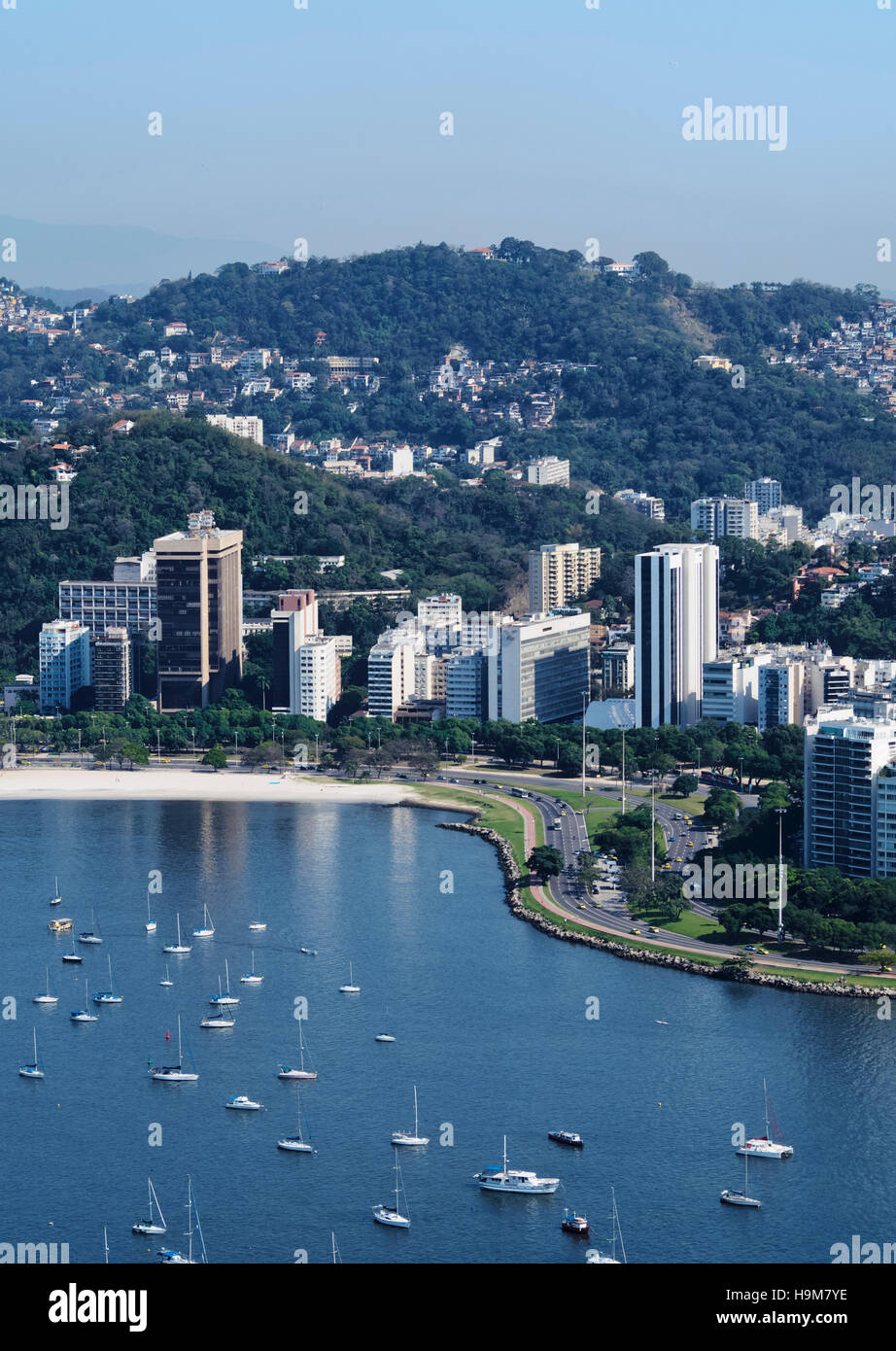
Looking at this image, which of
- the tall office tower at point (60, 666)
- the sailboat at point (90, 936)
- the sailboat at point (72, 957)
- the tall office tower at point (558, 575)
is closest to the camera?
the sailboat at point (72, 957)

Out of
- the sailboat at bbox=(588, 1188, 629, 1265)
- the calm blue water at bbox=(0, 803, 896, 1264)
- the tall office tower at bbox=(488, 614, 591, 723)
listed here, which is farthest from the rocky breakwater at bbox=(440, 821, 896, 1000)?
the tall office tower at bbox=(488, 614, 591, 723)

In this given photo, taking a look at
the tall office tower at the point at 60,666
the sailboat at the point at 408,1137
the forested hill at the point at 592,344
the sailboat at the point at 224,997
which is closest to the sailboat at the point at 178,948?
the sailboat at the point at 224,997

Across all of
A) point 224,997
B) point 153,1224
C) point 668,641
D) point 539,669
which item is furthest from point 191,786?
point 153,1224

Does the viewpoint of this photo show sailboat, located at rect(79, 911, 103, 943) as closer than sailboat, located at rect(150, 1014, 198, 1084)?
No

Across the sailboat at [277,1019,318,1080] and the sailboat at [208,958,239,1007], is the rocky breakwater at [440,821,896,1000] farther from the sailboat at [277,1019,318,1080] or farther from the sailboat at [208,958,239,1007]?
the sailboat at [277,1019,318,1080]

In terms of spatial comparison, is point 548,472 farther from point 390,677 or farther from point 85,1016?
point 85,1016

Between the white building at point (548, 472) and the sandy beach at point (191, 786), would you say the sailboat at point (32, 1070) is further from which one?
the white building at point (548, 472)

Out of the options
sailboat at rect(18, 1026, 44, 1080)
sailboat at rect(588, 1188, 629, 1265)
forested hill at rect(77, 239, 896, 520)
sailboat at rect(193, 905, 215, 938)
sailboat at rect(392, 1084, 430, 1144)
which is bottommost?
sailboat at rect(588, 1188, 629, 1265)
